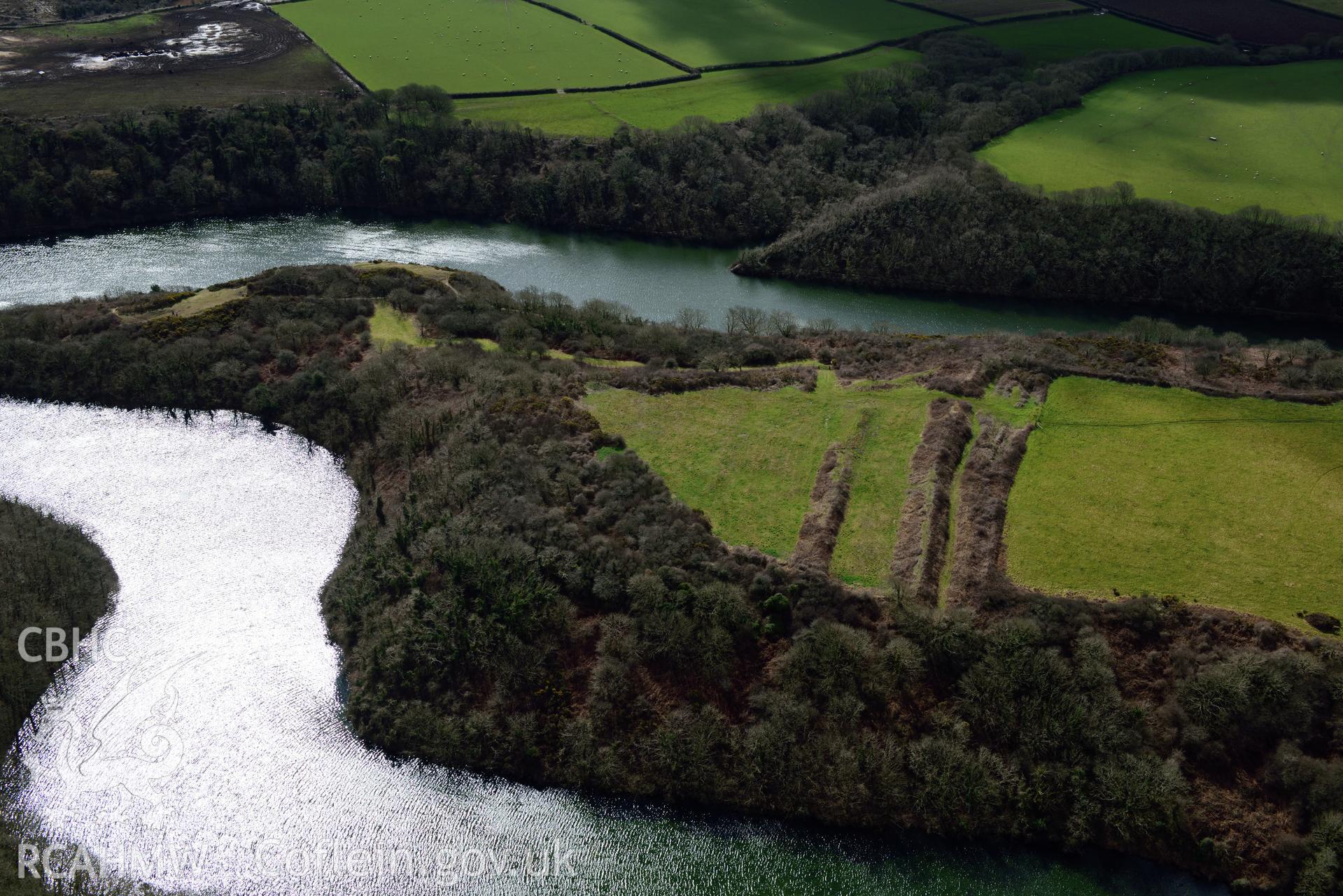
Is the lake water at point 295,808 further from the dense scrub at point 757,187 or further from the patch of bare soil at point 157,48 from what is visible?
the patch of bare soil at point 157,48

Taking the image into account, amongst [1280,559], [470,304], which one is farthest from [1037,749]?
[470,304]

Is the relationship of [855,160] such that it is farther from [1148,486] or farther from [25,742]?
[25,742]

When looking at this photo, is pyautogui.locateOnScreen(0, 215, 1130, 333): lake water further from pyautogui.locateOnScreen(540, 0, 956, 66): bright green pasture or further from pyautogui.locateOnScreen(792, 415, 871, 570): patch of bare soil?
pyautogui.locateOnScreen(540, 0, 956, 66): bright green pasture

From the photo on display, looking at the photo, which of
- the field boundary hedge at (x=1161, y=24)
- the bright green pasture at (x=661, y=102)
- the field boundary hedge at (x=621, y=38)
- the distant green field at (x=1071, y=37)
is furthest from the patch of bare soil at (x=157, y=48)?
the field boundary hedge at (x=1161, y=24)

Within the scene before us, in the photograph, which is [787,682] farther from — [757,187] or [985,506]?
[757,187]

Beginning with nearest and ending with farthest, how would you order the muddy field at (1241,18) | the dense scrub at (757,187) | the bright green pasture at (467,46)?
the dense scrub at (757,187), the bright green pasture at (467,46), the muddy field at (1241,18)
